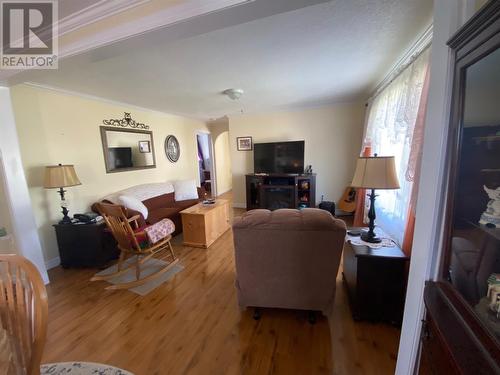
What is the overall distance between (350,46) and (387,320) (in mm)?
2411

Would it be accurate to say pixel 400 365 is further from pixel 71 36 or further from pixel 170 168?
pixel 170 168

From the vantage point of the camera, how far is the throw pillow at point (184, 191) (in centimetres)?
432

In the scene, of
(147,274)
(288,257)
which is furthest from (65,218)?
(288,257)

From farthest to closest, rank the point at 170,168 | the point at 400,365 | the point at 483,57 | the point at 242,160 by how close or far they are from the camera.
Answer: the point at 242,160 → the point at 170,168 → the point at 400,365 → the point at 483,57

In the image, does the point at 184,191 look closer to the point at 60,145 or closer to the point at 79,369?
the point at 60,145

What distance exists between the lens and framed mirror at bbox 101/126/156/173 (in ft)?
11.2

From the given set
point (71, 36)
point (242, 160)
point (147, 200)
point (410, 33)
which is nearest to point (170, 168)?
point (147, 200)

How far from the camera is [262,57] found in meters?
2.10

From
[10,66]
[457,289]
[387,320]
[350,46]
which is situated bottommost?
[387,320]

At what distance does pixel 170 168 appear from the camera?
15.8 ft

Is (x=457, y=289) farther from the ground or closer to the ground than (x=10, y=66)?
closer to the ground

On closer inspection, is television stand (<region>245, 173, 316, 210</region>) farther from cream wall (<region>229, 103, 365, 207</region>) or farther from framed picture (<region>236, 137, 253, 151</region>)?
framed picture (<region>236, 137, 253, 151</region>)

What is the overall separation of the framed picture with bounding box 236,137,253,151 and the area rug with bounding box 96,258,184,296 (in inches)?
126

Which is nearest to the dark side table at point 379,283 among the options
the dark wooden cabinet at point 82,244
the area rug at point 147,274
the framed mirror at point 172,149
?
the area rug at point 147,274
